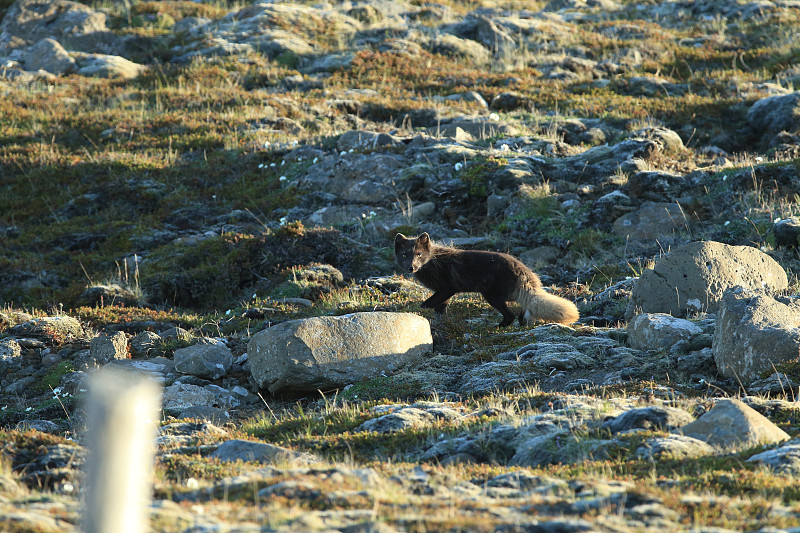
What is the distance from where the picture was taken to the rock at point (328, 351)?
9.42m

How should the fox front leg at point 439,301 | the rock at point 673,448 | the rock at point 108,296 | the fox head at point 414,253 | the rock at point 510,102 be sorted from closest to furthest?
the rock at point 673,448 → the fox head at point 414,253 → the fox front leg at point 439,301 → the rock at point 108,296 → the rock at point 510,102

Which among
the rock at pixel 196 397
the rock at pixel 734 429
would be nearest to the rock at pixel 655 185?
the rock at pixel 734 429

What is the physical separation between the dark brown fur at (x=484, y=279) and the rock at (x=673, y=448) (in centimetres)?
458

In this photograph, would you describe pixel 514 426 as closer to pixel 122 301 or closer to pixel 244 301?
pixel 244 301

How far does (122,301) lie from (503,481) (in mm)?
10593

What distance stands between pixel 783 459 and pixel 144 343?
937cm

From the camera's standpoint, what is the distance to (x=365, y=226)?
1662 centimetres

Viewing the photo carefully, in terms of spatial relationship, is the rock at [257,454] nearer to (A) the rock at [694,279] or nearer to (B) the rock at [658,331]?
(B) the rock at [658,331]

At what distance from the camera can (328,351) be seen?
9516 mm

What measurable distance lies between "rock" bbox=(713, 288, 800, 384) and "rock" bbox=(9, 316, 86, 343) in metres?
10.2

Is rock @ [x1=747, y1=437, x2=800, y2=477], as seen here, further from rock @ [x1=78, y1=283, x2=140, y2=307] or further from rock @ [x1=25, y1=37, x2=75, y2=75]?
rock @ [x1=25, y1=37, x2=75, y2=75]

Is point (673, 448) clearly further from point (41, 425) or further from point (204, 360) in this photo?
point (41, 425)

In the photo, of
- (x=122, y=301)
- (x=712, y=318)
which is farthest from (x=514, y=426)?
(x=122, y=301)

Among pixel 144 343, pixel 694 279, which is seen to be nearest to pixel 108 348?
pixel 144 343
